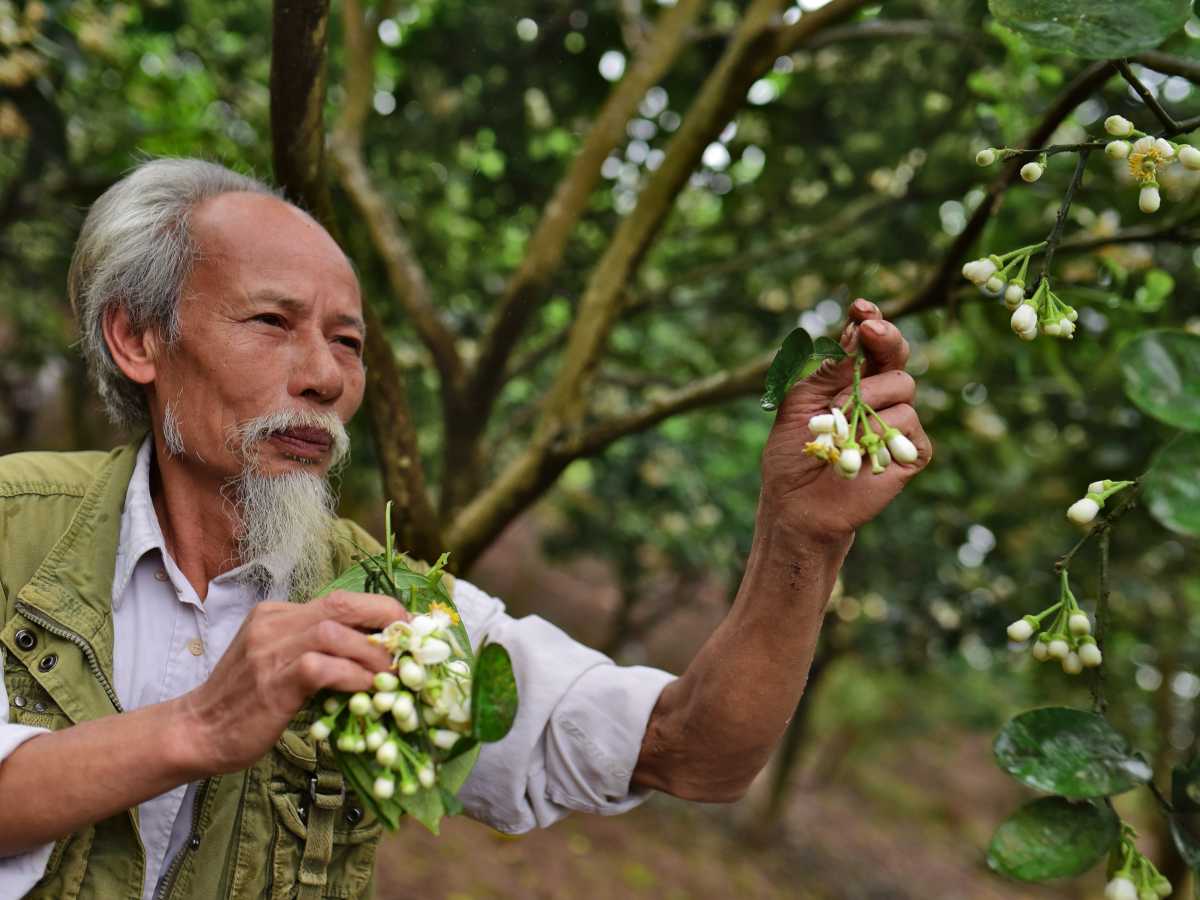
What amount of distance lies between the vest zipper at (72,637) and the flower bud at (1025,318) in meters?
1.39

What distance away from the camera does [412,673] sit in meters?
1.11

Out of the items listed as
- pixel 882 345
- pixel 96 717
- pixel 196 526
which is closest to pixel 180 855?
pixel 96 717

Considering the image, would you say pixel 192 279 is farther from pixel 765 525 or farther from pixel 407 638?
pixel 765 525

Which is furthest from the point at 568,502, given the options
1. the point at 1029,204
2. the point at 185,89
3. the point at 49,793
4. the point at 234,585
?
the point at 49,793

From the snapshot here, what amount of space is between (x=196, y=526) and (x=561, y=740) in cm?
75

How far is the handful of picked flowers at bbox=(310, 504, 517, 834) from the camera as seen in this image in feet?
3.65

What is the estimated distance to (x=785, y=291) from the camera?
3.87m

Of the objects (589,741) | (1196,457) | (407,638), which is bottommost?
(589,741)

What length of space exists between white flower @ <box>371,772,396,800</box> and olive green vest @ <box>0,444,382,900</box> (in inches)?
22.4

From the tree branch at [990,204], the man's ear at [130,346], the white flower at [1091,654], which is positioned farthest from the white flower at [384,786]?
the tree branch at [990,204]

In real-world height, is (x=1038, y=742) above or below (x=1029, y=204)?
above

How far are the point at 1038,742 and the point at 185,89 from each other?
5.00 m

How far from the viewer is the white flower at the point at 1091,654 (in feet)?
3.84

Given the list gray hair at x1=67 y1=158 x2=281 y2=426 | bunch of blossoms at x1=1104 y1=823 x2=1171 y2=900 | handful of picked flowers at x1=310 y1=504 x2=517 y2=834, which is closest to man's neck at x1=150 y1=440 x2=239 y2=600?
gray hair at x1=67 y1=158 x2=281 y2=426
